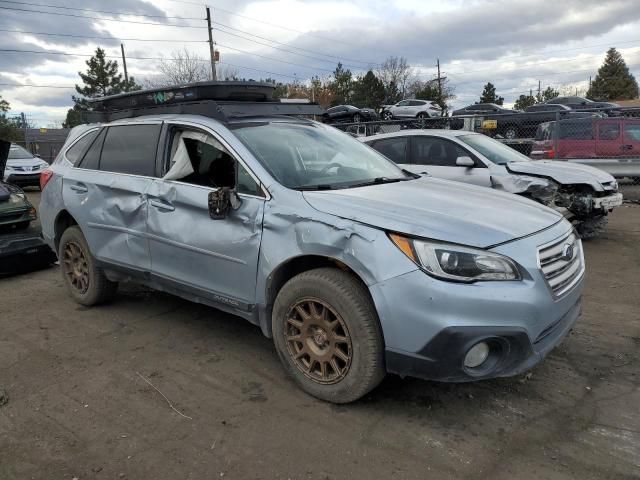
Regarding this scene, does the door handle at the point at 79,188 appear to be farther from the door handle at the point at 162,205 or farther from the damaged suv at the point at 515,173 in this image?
the damaged suv at the point at 515,173

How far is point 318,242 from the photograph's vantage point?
9.87 ft

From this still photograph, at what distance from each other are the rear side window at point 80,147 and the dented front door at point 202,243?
4.49 feet

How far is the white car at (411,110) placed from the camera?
96.8ft

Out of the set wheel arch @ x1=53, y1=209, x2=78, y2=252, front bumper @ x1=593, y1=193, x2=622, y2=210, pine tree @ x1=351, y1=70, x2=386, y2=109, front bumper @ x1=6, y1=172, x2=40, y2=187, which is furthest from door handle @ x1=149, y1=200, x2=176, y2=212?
pine tree @ x1=351, y1=70, x2=386, y2=109

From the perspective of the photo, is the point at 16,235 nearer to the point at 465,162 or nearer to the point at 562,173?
the point at 465,162

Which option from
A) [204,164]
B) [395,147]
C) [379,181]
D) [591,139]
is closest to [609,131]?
[591,139]

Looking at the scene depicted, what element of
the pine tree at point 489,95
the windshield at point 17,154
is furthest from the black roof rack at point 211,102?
the pine tree at point 489,95

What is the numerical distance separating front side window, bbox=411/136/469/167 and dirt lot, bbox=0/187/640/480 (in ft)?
12.5

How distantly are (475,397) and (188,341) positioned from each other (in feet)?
7.40

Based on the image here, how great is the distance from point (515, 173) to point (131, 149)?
17.0 ft

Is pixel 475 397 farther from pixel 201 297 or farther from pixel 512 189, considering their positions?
pixel 512 189

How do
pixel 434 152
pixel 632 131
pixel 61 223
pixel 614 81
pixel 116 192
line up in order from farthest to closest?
pixel 614 81 → pixel 632 131 → pixel 434 152 → pixel 61 223 → pixel 116 192

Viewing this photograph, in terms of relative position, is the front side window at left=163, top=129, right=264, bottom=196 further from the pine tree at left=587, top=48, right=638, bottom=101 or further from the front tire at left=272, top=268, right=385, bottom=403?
the pine tree at left=587, top=48, right=638, bottom=101

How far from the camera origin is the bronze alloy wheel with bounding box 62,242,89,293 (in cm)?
496
